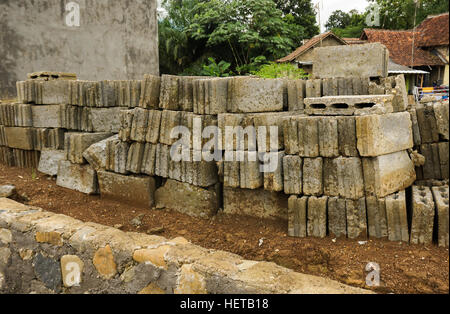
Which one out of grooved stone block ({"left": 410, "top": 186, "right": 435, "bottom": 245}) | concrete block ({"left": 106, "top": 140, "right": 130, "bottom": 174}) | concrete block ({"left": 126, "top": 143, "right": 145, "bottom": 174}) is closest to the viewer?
grooved stone block ({"left": 410, "top": 186, "right": 435, "bottom": 245})

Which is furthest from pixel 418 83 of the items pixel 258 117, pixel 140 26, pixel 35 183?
pixel 35 183

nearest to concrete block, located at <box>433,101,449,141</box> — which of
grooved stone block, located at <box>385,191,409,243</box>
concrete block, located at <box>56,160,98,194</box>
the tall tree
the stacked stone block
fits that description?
the stacked stone block

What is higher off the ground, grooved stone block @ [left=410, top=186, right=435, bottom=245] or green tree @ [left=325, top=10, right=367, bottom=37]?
green tree @ [left=325, top=10, right=367, bottom=37]

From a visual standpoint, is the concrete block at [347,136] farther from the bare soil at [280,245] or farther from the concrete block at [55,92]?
the concrete block at [55,92]

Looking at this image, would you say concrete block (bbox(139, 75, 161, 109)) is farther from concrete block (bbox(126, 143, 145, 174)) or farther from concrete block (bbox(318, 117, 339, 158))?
concrete block (bbox(318, 117, 339, 158))

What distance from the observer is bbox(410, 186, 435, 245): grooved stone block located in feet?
12.7

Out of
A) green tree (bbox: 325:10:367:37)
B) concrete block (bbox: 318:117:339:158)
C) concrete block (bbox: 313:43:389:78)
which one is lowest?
concrete block (bbox: 318:117:339:158)

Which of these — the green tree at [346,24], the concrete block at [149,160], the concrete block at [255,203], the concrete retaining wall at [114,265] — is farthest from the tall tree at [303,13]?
the concrete retaining wall at [114,265]

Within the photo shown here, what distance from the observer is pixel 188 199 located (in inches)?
219

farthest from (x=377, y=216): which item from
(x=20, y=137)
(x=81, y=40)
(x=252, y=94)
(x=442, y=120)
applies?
(x=81, y=40)

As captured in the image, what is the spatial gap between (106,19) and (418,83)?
13.7 meters

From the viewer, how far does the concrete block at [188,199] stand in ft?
17.7

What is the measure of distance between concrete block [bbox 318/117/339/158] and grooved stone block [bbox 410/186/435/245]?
0.98m

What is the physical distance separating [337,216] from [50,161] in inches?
231
